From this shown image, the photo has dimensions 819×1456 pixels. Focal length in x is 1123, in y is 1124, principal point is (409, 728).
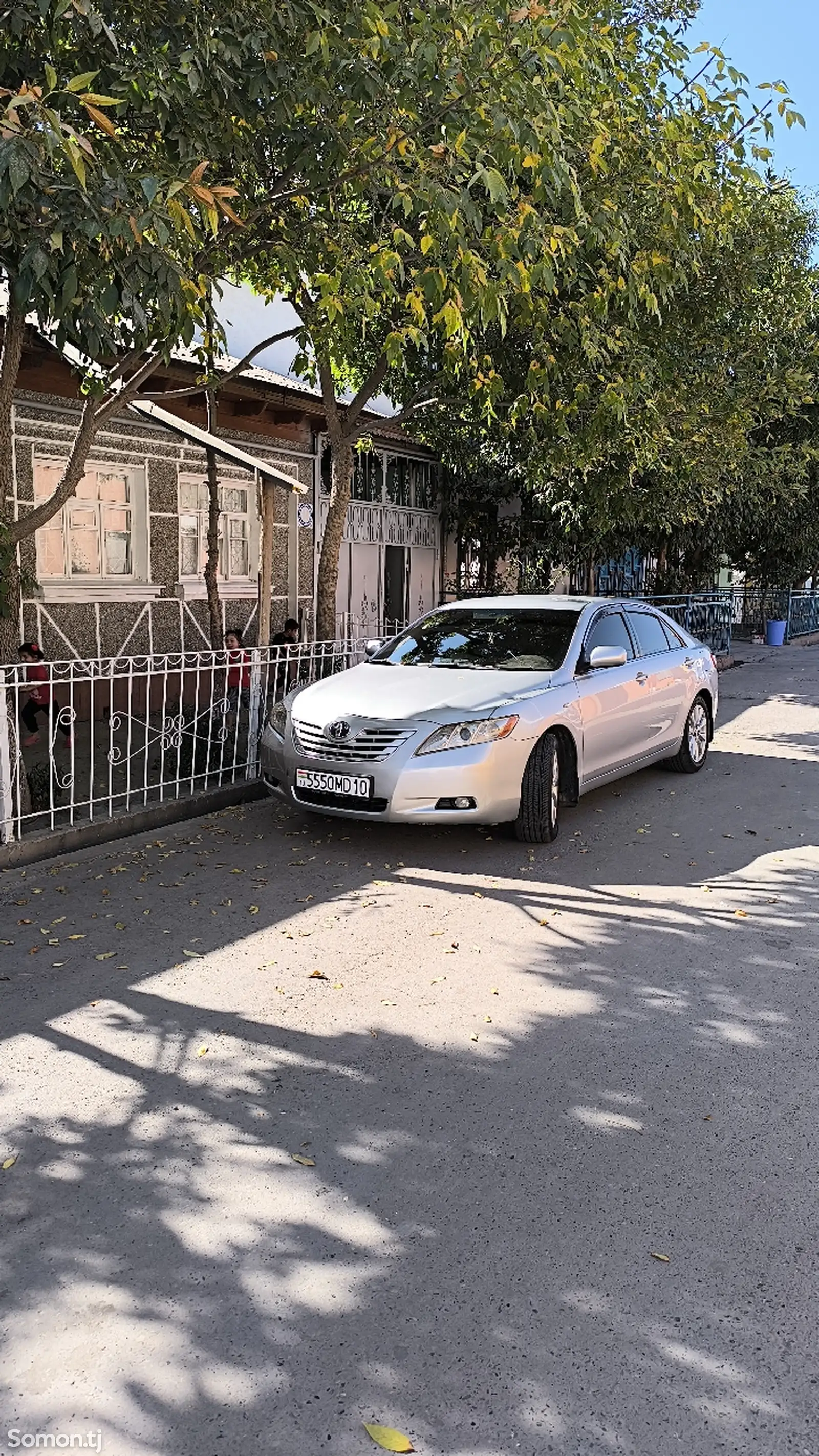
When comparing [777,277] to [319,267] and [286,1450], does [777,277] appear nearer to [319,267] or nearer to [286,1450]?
[319,267]

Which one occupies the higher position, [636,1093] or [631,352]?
[631,352]

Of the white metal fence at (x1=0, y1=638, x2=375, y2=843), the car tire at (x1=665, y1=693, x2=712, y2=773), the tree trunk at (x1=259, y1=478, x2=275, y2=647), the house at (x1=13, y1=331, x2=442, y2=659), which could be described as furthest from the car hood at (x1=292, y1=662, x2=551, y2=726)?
the house at (x1=13, y1=331, x2=442, y2=659)

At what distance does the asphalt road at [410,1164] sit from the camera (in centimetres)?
236

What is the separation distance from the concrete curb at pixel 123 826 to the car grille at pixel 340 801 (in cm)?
104

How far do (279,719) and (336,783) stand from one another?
0.93 meters

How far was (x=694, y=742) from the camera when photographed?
31.7 ft

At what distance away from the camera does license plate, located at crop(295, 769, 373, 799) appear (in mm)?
6723

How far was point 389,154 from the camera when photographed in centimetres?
648

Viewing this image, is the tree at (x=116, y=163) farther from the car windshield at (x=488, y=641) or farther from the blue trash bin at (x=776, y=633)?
the blue trash bin at (x=776, y=633)

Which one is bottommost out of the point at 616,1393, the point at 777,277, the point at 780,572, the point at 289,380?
the point at 616,1393

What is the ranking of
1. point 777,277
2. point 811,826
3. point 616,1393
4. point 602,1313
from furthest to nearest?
1. point 777,277
2. point 811,826
3. point 602,1313
4. point 616,1393

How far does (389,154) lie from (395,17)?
0.67 m

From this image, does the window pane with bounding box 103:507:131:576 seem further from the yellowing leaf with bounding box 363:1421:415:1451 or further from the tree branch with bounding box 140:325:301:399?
the yellowing leaf with bounding box 363:1421:415:1451

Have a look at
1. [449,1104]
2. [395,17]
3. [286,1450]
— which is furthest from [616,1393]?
[395,17]
